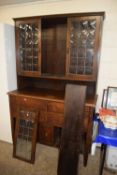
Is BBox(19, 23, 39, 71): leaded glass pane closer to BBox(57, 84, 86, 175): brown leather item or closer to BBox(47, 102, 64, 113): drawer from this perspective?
BBox(47, 102, 64, 113): drawer

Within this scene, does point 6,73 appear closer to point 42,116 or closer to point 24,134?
point 42,116

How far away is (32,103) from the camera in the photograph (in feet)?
7.34

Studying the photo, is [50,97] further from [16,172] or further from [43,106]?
[16,172]

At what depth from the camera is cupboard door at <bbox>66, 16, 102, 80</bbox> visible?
1.95 m

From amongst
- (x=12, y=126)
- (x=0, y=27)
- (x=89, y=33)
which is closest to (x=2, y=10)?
(x=0, y=27)

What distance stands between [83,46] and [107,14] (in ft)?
2.08

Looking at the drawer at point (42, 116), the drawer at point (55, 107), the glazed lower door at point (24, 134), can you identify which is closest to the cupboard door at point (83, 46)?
the drawer at point (55, 107)

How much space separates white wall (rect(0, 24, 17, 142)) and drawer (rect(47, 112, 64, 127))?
0.76m

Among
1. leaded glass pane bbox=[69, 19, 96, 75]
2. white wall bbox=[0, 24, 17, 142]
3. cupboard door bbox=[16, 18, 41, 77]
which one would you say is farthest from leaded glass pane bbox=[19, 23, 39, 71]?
leaded glass pane bbox=[69, 19, 96, 75]

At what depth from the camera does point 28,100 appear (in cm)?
225

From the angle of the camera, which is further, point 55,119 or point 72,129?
point 55,119

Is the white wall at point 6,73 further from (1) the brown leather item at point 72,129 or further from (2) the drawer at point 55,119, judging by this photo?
(1) the brown leather item at point 72,129

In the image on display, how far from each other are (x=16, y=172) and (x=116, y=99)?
1.78 m

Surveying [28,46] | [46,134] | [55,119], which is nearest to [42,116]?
[55,119]
